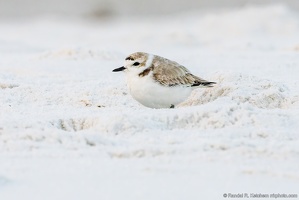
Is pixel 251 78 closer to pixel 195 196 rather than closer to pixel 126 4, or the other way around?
pixel 195 196

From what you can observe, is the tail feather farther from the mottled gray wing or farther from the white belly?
the white belly

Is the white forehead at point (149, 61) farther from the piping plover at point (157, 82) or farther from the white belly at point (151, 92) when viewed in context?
the white belly at point (151, 92)

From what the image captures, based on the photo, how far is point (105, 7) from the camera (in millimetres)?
19625

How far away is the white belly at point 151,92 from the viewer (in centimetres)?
629

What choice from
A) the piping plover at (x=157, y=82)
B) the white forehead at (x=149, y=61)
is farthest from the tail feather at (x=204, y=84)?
the white forehead at (x=149, y=61)

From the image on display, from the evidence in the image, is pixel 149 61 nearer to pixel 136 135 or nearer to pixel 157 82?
pixel 157 82

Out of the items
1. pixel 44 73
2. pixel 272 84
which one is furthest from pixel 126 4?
pixel 272 84

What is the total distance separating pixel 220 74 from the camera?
7.12 m

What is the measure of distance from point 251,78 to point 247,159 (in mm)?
2151

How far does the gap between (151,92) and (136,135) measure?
0.95 m

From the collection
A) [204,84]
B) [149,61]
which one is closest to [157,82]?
[149,61]

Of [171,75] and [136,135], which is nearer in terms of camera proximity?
[136,135]

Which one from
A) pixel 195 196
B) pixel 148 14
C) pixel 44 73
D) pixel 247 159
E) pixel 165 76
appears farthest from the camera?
pixel 148 14

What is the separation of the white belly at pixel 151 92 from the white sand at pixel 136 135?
0.64 ft
